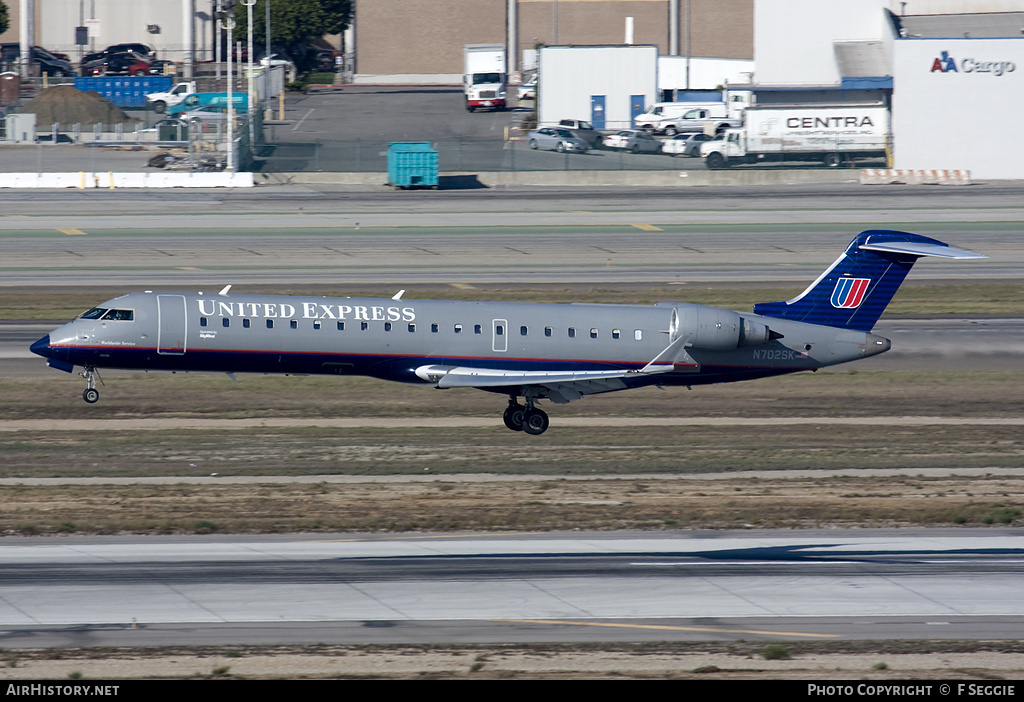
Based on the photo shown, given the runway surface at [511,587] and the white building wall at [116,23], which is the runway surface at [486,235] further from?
the white building wall at [116,23]

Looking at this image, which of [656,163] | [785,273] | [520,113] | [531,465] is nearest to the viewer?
[531,465]

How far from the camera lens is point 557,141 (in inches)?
3634

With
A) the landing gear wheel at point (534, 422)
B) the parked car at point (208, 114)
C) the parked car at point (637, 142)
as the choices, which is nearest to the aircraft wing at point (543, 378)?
the landing gear wheel at point (534, 422)

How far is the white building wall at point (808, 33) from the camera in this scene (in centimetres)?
10181

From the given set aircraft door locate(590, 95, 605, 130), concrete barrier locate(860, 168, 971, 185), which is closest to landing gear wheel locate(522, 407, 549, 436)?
concrete barrier locate(860, 168, 971, 185)

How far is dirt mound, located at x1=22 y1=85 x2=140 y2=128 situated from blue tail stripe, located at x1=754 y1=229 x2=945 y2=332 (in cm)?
8425

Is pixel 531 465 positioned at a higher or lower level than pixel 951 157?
lower

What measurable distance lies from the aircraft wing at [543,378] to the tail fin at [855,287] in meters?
4.81

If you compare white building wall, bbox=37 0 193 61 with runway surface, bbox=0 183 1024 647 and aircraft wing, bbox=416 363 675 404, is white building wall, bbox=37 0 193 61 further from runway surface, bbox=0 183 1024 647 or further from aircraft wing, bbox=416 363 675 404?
aircraft wing, bbox=416 363 675 404
